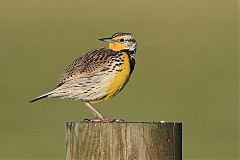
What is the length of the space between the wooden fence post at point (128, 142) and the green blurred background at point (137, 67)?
466 centimetres

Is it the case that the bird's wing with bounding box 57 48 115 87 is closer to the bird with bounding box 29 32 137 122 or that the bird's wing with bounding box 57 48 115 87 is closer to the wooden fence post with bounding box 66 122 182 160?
the bird with bounding box 29 32 137 122

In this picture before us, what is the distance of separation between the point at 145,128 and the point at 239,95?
29.5 feet

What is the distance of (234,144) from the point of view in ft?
36.9

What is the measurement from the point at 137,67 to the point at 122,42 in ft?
22.7

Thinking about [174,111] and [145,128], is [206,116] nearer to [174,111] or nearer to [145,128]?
[174,111]

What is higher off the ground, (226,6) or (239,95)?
(226,6)

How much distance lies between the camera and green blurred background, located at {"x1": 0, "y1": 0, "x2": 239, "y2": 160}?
11.6 meters

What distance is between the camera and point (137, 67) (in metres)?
14.4

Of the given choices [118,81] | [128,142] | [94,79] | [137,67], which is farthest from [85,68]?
[137,67]

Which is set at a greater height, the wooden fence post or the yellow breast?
the yellow breast

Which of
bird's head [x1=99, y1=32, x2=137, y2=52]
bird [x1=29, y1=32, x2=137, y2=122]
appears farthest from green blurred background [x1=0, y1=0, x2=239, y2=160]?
bird [x1=29, y1=32, x2=137, y2=122]

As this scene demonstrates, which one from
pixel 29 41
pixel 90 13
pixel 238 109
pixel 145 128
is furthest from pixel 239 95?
pixel 145 128

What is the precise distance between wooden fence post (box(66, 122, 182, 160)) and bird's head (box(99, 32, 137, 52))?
2.44 meters

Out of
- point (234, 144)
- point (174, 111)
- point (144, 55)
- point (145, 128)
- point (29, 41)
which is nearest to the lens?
point (145, 128)
